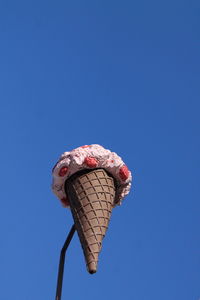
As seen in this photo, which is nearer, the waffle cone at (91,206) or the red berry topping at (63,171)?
the waffle cone at (91,206)

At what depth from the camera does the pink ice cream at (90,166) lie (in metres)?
6.09

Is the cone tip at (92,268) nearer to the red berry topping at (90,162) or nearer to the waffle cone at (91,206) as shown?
the waffle cone at (91,206)

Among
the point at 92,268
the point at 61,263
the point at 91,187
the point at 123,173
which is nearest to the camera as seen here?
the point at 92,268

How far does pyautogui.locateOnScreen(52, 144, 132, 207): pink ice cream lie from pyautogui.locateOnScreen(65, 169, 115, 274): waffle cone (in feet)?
0.24

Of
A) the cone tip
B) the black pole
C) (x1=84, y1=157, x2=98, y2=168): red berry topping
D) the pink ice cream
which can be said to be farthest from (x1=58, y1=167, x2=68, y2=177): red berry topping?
the cone tip

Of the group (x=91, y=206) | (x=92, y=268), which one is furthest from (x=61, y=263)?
(x=91, y=206)

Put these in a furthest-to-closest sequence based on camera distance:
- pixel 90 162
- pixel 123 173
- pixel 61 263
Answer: pixel 123 173 → pixel 90 162 → pixel 61 263

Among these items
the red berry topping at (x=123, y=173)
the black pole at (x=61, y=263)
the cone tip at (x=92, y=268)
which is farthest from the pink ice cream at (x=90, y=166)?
the cone tip at (x=92, y=268)

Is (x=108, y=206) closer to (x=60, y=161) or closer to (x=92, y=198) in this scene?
(x=92, y=198)

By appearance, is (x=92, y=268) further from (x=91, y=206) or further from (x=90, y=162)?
(x=90, y=162)

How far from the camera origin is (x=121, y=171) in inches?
248

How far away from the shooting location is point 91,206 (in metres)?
5.76

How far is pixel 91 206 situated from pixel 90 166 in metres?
0.53

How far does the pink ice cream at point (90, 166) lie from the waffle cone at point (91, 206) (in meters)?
0.07
